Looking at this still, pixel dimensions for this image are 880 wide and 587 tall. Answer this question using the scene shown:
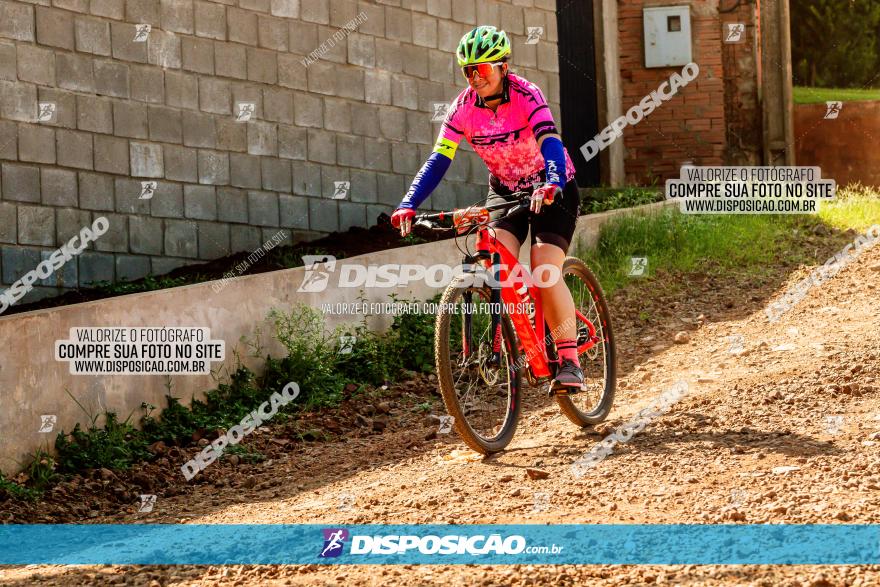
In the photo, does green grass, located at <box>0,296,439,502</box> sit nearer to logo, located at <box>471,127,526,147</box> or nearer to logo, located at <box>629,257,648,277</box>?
logo, located at <box>629,257,648,277</box>

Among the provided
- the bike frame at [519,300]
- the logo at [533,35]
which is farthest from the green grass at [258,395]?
the logo at [533,35]

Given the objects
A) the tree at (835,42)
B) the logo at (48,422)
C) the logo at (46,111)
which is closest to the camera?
the logo at (48,422)

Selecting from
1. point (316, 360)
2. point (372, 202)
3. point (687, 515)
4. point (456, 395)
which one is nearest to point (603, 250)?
point (372, 202)

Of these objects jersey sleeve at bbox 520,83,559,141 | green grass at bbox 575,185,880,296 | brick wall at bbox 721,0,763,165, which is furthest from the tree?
jersey sleeve at bbox 520,83,559,141

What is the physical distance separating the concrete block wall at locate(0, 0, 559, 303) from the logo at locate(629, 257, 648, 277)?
1.95m

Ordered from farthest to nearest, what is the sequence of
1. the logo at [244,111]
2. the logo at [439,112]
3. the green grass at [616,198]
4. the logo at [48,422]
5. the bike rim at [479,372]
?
the green grass at [616,198] → the logo at [439,112] → the logo at [244,111] → the logo at [48,422] → the bike rim at [479,372]

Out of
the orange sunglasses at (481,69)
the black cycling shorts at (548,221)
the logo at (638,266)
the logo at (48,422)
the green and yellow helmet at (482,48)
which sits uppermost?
the green and yellow helmet at (482,48)

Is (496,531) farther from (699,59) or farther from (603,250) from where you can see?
(699,59)

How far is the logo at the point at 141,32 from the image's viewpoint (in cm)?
938

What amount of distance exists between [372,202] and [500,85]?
4952 mm

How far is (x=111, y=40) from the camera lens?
30.2ft

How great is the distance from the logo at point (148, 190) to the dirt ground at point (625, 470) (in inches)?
96.0

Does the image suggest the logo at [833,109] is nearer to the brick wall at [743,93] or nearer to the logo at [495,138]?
the brick wall at [743,93]

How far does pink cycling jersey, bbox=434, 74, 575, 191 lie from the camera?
21.4 ft
